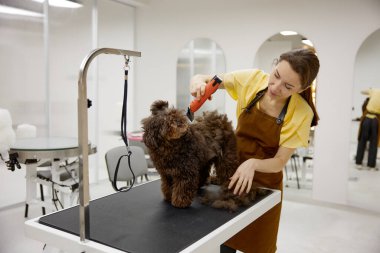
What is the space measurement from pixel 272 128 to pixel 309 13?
8.57 ft

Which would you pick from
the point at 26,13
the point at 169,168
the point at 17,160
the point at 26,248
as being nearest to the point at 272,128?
→ the point at 169,168

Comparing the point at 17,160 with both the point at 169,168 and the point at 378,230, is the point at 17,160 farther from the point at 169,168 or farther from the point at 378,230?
the point at 378,230

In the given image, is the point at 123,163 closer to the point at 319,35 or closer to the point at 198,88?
the point at 198,88

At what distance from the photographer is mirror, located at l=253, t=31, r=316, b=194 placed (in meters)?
3.64

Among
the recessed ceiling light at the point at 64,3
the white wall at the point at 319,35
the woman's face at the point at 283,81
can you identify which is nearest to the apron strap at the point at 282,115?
the woman's face at the point at 283,81

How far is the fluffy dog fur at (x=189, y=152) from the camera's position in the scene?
1148mm

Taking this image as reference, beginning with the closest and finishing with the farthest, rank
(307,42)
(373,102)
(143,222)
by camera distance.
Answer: (143,222) < (373,102) < (307,42)

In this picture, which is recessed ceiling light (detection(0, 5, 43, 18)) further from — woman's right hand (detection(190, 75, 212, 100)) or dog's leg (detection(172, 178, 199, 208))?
dog's leg (detection(172, 178, 199, 208))

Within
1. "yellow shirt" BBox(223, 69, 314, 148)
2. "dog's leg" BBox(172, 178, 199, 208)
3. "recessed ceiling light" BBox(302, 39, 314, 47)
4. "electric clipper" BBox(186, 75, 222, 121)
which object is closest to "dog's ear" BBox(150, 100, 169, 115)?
"electric clipper" BBox(186, 75, 222, 121)

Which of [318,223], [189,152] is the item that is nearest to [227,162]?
[189,152]

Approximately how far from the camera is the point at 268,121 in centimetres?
147

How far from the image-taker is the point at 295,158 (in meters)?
4.05

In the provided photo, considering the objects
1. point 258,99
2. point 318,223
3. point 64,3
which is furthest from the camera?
point 64,3

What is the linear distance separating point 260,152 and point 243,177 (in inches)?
11.4
